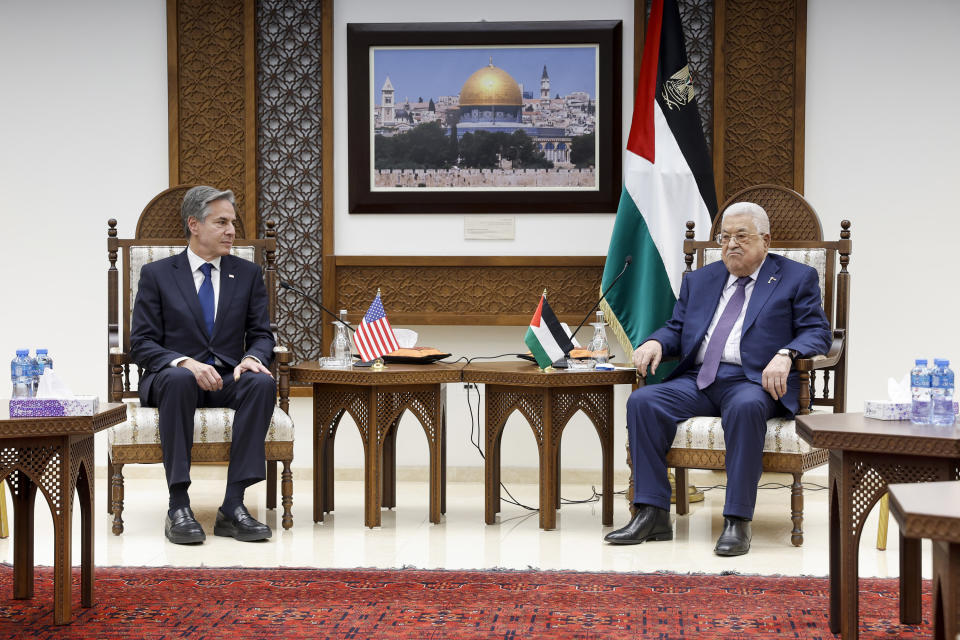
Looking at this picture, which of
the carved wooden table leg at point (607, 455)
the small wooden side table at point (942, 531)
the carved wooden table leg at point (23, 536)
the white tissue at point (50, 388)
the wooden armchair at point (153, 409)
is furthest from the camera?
the carved wooden table leg at point (607, 455)

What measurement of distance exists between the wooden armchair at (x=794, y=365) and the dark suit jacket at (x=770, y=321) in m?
0.09

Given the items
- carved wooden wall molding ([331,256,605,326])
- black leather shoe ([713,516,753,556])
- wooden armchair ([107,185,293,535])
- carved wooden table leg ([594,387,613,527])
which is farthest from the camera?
carved wooden wall molding ([331,256,605,326])

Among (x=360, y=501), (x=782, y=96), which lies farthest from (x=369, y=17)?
(x=360, y=501)

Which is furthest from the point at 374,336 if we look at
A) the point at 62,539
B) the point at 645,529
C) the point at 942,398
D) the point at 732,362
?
the point at 942,398

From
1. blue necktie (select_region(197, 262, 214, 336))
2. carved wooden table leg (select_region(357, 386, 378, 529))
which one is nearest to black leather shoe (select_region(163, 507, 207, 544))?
carved wooden table leg (select_region(357, 386, 378, 529))

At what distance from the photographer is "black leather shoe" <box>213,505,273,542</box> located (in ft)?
11.9

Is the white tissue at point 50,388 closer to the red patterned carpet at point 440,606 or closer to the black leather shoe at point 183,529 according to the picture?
the red patterned carpet at point 440,606

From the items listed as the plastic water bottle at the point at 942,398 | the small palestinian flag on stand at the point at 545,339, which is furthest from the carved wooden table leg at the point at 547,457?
the plastic water bottle at the point at 942,398

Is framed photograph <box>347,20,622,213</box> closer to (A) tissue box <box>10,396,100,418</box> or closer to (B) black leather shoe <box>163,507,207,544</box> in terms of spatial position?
(B) black leather shoe <box>163,507,207,544</box>

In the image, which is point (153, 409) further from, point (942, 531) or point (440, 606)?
point (942, 531)

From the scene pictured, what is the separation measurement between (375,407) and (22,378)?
1377mm

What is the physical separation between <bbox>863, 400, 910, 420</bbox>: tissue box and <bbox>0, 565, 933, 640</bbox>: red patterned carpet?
0.50 metres

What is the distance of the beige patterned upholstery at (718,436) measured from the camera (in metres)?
3.53

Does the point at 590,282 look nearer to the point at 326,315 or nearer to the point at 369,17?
the point at 326,315
